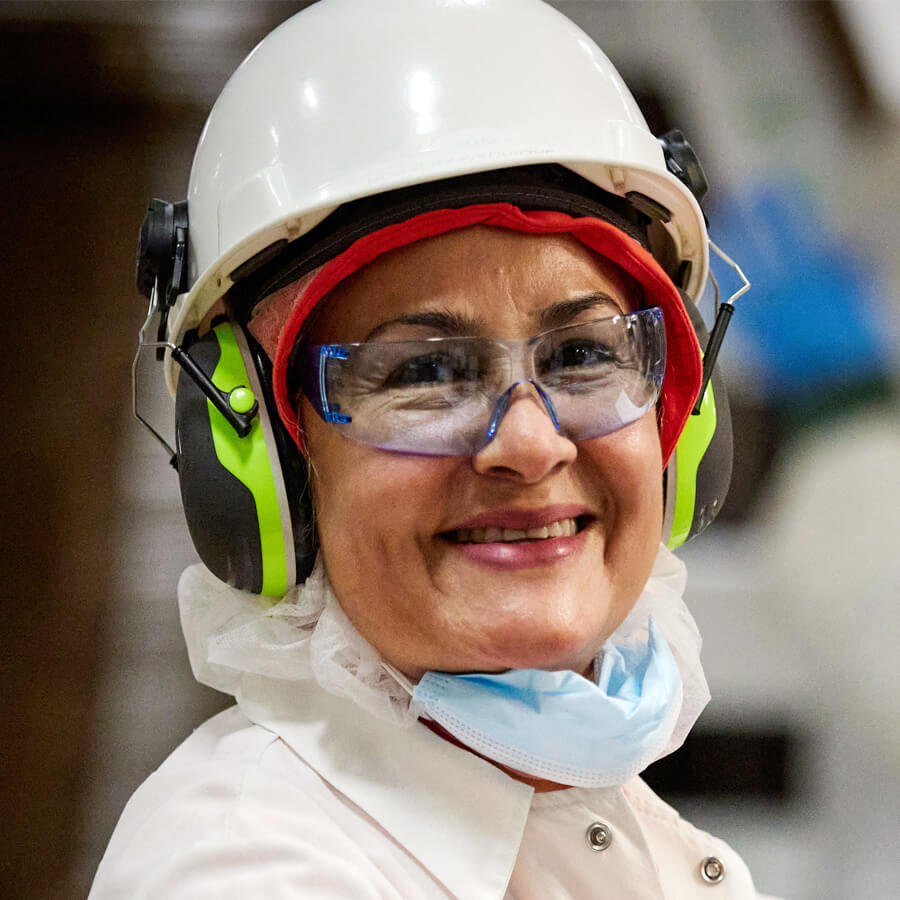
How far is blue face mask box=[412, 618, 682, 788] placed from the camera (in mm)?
1209

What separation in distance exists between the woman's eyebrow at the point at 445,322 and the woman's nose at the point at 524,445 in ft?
0.30

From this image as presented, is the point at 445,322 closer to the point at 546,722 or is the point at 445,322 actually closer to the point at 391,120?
the point at 391,120

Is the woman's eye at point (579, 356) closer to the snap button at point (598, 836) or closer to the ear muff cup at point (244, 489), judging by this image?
the ear muff cup at point (244, 489)

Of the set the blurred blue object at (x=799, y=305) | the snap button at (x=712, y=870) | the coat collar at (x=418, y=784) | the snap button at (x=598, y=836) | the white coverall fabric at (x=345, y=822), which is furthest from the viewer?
the blurred blue object at (x=799, y=305)

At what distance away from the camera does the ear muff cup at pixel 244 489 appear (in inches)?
48.9

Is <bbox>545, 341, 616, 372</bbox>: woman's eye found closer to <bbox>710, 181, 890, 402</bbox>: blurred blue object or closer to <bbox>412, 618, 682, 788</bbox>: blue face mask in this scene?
<bbox>412, 618, 682, 788</bbox>: blue face mask

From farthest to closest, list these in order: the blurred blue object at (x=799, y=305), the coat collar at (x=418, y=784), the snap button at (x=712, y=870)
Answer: the blurred blue object at (x=799, y=305) → the snap button at (x=712, y=870) → the coat collar at (x=418, y=784)

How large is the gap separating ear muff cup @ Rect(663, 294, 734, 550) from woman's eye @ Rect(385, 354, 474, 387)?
0.40m

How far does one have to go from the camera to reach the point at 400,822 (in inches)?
47.0

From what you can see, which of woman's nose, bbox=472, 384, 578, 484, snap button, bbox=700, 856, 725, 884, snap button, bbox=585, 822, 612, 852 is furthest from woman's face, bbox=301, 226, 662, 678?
snap button, bbox=700, 856, 725, 884

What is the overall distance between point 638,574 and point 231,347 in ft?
1.95

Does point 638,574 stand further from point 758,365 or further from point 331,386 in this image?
point 758,365

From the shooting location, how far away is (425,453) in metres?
1.20

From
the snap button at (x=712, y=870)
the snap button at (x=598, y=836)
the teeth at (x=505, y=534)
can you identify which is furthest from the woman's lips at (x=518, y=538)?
the snap button at (x=712, y=870)
